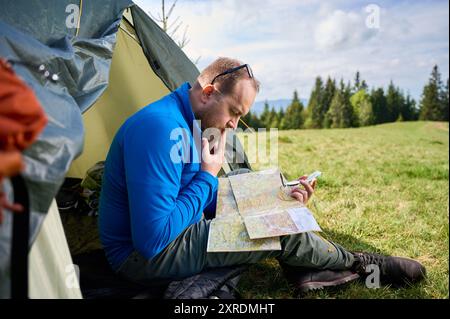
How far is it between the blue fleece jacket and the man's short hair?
0.53 feet

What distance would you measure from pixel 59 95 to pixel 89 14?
3.79 ft

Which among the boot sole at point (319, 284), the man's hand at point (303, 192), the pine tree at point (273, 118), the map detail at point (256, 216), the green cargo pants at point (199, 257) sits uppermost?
the pine tree at point (273, 118)

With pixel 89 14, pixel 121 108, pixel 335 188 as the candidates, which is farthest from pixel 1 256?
pixel 335 188

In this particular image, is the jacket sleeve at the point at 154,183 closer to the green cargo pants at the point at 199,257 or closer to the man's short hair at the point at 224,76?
the green cargo pants at the point at 199,257

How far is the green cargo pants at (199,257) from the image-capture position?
209cm

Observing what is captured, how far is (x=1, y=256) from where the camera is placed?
4.41 ft

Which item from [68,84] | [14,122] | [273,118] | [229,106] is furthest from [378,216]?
[273,118]

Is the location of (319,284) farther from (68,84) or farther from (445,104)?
(445,104)

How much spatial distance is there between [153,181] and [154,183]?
10mm

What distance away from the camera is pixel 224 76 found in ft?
7.18

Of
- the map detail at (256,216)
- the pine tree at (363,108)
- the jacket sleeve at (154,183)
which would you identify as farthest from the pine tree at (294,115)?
the jacket sleeve at (154,183)

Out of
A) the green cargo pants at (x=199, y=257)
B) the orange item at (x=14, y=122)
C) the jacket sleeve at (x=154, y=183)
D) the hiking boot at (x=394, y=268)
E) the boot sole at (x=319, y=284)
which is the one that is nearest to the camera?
the orange item at (x=14, y=122)

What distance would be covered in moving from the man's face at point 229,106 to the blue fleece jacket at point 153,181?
11 cm

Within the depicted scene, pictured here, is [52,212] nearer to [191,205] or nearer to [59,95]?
[59,95]
